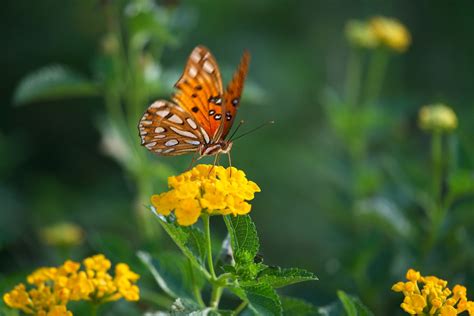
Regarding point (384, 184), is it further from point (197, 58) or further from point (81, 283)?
point (81, 283)

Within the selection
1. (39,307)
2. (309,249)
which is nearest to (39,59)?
(309,249)

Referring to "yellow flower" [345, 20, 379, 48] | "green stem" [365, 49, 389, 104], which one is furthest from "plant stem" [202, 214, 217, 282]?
"green stem" [365, 49, 389, 104]

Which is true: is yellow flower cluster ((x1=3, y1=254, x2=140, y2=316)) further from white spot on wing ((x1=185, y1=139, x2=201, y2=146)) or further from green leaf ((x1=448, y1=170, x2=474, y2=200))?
green leaf ((x1=448, y1=170, x2=474, y2=200))

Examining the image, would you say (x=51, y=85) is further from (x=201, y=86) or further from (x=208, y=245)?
(x=208, y=245)

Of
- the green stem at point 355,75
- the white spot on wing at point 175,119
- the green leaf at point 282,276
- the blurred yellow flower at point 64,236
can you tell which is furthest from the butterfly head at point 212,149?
the green stem at point 355,75

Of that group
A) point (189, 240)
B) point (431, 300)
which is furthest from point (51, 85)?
point (431, 300)

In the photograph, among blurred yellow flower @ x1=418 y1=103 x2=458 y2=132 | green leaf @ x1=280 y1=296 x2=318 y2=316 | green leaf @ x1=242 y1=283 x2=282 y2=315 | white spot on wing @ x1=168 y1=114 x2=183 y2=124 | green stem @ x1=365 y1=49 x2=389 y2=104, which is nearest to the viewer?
green leaf @ x1=242 y1=283 x2=282 y2=315
